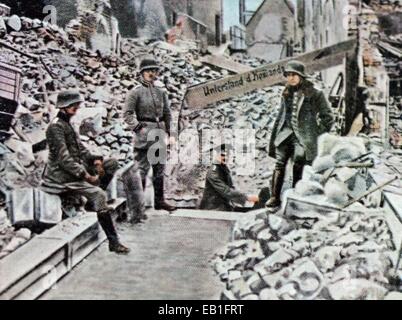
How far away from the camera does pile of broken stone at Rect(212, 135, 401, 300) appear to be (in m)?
3.28

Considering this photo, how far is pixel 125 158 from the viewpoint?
3648 millimetres

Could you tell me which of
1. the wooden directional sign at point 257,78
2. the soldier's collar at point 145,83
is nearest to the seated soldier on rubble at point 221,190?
the wooden directional sign at point 257,78

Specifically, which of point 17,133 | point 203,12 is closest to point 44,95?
point 17,133

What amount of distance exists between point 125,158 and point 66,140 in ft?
1.28

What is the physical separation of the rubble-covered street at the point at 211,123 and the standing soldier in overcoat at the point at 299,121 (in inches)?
1.9

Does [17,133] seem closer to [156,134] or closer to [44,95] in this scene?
[44,95]

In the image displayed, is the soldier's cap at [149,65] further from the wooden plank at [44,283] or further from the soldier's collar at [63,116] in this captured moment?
the wooden plank at [44,283]

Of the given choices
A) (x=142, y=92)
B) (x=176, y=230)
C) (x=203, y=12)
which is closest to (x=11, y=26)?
(x=142, y=92)

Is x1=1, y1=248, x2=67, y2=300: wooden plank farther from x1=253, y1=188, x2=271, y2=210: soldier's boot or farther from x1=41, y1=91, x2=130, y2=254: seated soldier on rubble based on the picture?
x1=253, y1=188, x2=271, y2=210: soldier's boot

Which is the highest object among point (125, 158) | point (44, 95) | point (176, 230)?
point (44, 95)

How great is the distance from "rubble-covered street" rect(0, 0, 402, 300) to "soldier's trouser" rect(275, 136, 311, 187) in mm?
46

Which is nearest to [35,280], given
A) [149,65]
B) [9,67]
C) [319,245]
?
[9,67]
